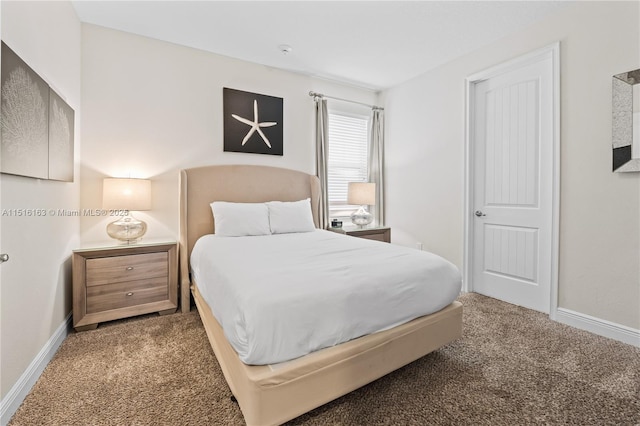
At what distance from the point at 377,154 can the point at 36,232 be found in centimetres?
386

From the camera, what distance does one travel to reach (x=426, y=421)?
1.44 metres

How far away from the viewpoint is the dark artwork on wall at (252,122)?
11.4 feet

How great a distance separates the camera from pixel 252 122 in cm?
359

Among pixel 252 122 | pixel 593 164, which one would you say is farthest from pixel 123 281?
pixel 593 164

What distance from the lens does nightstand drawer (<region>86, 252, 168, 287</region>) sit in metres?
2.46

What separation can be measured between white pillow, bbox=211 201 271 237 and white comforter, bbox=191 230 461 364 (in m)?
0.63

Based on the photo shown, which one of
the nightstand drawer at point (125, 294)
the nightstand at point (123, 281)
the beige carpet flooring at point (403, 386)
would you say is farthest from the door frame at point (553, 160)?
the nightstand drawer at point (125, 294)

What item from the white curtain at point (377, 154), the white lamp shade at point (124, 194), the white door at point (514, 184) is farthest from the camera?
the white curtain at point (377, 154)

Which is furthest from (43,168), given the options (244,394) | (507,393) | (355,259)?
(507,393)

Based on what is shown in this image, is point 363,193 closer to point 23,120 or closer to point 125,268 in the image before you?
point 125,268

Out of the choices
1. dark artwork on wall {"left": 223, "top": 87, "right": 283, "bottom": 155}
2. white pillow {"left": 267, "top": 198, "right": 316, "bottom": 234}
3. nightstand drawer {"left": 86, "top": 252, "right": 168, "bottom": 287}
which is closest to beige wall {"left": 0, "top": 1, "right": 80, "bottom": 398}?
nightstand drawer {"left": 86, "top": 252, "right": 168, "bottom": 287}

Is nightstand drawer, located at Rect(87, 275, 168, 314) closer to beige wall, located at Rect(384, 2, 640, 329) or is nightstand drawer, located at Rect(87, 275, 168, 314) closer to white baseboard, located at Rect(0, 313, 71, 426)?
white baseboard, located at Rect(0, 313, 71, 426)

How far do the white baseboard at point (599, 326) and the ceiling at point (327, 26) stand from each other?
2.64 meters

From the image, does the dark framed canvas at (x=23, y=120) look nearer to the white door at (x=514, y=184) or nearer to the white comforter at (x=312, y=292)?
the white comforter at (x=312, y=292)
